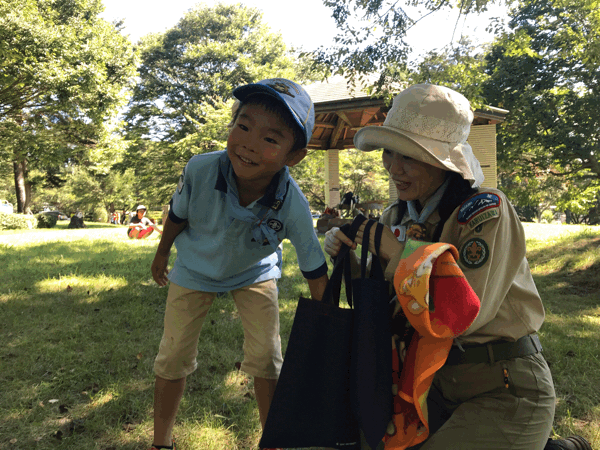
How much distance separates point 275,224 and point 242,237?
0.67 ft

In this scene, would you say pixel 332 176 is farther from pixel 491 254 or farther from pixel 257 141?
pixel 491 254

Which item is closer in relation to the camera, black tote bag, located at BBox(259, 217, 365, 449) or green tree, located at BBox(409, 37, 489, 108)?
black tote bag, located at BBox(259, 217, 365, 449)

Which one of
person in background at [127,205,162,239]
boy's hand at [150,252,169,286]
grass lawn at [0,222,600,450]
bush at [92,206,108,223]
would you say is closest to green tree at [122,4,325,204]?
person in background at [127,205,162,239]

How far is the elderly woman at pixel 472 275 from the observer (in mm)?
1472

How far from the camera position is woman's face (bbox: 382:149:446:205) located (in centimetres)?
172

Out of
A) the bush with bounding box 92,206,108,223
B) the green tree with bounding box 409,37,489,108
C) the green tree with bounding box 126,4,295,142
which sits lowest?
the bush with bounding box 92,206,108,223

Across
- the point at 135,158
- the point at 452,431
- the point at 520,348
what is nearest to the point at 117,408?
the point at 452,431

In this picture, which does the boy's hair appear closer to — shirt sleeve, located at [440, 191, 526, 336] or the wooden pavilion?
shirt sleeve, located at [440, 191, 526, 336]

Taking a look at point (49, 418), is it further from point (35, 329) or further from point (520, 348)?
point (520, 348)

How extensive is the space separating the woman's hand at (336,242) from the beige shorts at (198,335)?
2.68 ft

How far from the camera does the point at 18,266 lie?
7988 mm

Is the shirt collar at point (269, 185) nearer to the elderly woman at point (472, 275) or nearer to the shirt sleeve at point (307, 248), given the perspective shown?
the shirt sleeve at point (307, 248)

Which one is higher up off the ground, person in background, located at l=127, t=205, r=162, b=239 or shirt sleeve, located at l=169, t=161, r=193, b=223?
shirt sleeve, located at l=169, t=161, r=193, b=223

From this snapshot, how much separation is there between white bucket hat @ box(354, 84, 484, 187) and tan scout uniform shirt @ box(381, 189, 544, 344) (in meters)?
0.16
